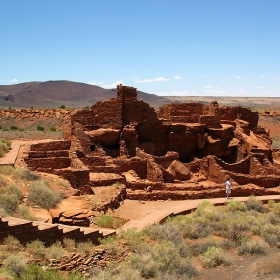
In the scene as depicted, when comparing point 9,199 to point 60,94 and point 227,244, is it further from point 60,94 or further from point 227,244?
point 60,94

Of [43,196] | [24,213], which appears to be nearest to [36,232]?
[24,213]

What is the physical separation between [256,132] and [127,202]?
41.3ft

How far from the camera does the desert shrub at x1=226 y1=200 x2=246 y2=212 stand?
45.3 ft

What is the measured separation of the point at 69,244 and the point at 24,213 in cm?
180

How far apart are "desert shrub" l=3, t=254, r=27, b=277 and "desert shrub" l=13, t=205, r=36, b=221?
228 cm

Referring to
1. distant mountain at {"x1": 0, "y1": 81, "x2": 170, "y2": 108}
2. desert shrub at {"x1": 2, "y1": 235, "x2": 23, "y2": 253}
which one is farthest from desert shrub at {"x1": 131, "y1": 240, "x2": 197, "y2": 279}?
distant mountain at {"x1": 0, "y1": 81, "x2": 170, "y2": 108}

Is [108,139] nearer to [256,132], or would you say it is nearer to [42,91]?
[256,132]

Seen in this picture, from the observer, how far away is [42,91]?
131875 mm

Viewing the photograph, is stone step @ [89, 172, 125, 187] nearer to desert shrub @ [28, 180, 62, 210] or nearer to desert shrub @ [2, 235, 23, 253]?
desert shrub @ [28, 180, 62, 210]

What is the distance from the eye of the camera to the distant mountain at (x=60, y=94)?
375 ft

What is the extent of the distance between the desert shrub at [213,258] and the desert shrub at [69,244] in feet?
10.2

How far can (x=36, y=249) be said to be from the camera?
24.1 ft

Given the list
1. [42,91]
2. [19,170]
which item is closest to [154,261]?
[19,170]

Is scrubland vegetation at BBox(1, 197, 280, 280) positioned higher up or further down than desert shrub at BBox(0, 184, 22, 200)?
further down
